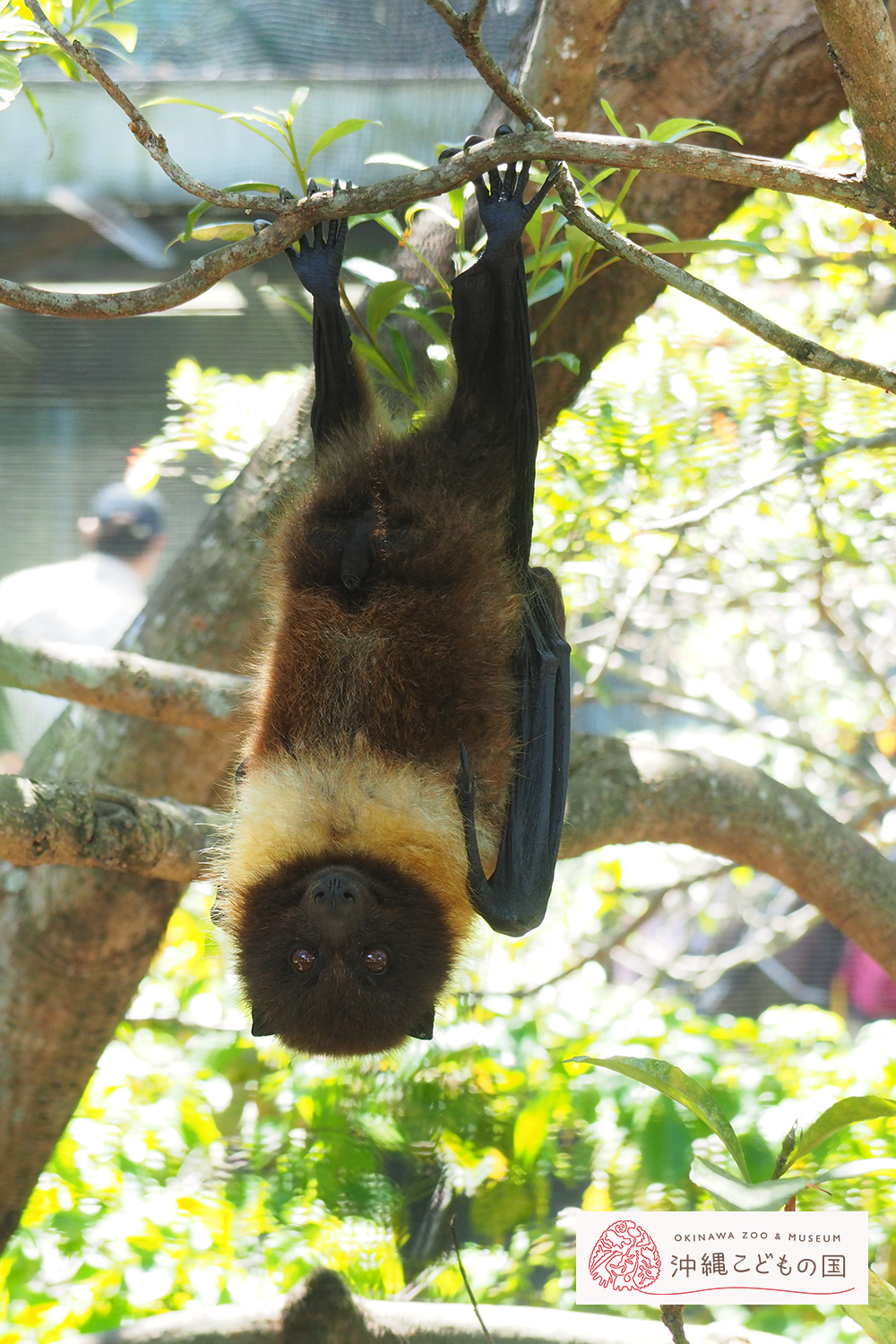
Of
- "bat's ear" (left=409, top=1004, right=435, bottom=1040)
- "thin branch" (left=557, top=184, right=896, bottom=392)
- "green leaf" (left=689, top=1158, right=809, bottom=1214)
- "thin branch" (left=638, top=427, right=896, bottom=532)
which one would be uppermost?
"thin branch" (left=638, top=427, right=896, bottom=532)

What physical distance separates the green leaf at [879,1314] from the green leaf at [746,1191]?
14cm

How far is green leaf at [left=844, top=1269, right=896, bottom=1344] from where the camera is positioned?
1.31 m

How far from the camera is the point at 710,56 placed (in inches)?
103

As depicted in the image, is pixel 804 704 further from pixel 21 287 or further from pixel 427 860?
pixel 21 287

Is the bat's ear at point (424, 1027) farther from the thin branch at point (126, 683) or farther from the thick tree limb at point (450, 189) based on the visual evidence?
the thick tree limb at point (450, 189)

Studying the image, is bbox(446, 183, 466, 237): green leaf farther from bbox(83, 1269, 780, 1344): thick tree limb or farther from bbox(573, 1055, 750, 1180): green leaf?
bbox(83, 1269, 780, 1344): thick tree limb

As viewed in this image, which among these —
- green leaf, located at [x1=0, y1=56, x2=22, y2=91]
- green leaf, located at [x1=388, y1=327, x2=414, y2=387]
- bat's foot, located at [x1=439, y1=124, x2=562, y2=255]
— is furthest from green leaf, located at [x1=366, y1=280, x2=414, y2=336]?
green leaf, located at [x1=0, y1=56, x2=22, y2=91]

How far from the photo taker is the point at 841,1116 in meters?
1.35

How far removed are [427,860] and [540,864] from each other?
0.68 feet

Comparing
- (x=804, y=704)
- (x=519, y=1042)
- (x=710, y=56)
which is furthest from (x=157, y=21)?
(x=804, y=704)

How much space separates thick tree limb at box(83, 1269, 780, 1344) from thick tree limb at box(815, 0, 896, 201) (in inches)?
75.5

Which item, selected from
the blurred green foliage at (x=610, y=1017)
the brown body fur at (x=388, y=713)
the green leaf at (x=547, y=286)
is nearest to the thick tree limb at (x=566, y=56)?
the green leaf at (x=547, y=286)

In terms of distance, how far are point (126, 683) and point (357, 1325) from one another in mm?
1370

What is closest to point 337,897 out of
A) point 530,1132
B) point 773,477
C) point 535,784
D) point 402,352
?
point 535,784
